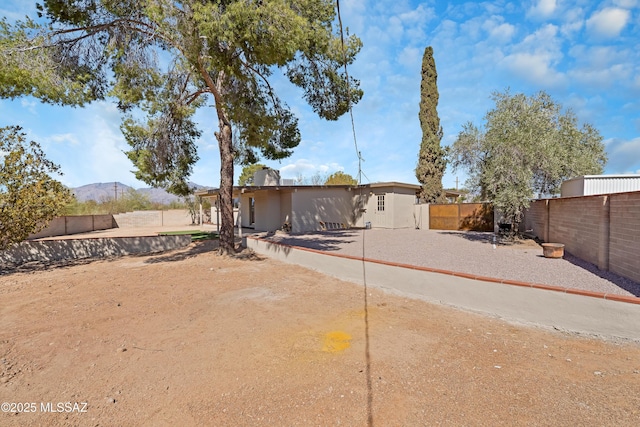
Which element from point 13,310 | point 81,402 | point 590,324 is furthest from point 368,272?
point 13,310

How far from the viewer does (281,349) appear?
3.62 meters

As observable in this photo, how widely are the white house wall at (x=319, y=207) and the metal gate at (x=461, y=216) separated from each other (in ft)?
16.2

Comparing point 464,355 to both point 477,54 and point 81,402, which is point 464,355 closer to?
point 81,402

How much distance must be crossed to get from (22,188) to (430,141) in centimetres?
1882

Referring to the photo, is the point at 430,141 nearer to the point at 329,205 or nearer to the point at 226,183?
the point at 329,205

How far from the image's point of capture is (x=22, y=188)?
805cm

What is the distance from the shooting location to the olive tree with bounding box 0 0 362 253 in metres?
6.70

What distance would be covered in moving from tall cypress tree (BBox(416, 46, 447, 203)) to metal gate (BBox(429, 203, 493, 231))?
1565 millimetres

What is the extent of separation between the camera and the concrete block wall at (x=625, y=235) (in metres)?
4.91

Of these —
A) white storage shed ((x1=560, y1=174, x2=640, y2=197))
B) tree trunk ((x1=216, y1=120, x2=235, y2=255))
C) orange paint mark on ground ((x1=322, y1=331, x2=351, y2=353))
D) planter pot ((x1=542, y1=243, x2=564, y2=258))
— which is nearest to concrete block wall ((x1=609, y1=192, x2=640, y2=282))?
planter pot ((x1=542, y1=243, x2=564, y2=258))

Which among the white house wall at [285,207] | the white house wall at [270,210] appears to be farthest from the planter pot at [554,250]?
the white house wall at [270,210]

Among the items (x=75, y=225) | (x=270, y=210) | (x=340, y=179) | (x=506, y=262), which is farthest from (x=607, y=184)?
(x=340, y=179)

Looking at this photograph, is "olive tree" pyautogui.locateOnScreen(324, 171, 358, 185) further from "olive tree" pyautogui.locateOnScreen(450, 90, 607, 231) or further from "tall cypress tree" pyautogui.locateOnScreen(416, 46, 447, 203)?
"olive tree" pyautogui.locateOnScreen(450, 90, 607, 231)

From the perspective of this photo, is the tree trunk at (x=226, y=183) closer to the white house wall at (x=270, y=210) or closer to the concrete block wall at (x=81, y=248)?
the concrete block wall at (x=81, y=248)
